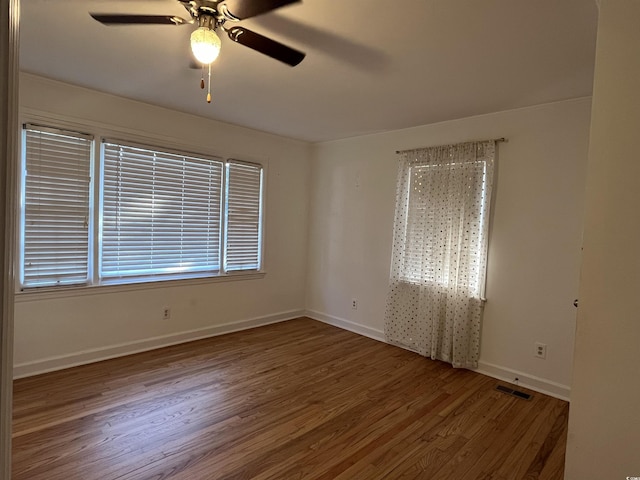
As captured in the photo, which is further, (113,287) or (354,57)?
(113,287)

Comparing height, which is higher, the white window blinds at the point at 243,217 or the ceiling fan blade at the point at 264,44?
the ceiling fan blade at the point at 264,44

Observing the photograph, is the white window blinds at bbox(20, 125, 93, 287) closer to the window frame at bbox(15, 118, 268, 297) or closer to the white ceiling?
the window frame at bbox(15, 118, 268, 297)

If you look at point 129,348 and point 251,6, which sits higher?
Result: point 251,6

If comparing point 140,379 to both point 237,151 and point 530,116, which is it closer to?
point 237,151

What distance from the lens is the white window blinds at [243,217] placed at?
4.17 m

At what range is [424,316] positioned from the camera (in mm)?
3668

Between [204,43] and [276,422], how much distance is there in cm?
231

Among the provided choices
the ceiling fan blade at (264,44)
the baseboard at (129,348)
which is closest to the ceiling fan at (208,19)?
the ceiling fan blade at (264,44)

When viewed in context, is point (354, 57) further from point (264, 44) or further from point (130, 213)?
point (130, 213)

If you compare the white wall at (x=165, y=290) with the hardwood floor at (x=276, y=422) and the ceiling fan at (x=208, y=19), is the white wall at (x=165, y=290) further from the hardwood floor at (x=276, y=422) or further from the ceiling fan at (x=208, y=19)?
the ceiling fan at (x=208, y=19)

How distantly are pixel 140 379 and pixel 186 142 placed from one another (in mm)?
2330

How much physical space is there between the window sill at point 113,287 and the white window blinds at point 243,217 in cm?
18

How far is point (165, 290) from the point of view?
3.67m

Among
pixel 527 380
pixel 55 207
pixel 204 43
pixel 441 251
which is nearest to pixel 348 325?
pixel 441 251
